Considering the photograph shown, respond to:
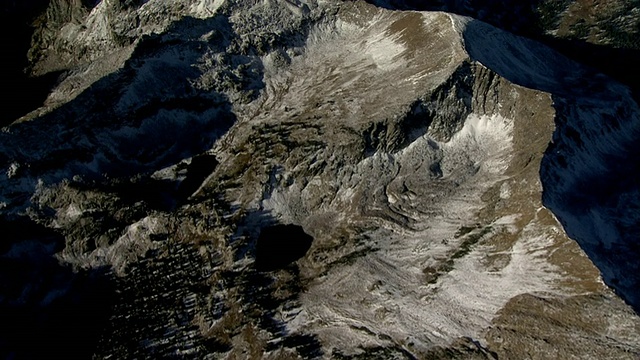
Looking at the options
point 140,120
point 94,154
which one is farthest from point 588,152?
point 94,154

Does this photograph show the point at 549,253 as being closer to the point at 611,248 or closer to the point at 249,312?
the point at 611,248

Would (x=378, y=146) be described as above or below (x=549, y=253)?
above

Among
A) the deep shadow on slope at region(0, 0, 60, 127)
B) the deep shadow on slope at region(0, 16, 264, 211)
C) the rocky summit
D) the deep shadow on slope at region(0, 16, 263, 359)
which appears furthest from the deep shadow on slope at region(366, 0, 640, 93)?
the deep shadow on slope at region(0, 0, 60, 127)

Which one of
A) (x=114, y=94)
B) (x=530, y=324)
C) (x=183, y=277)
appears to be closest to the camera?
(x=530, y=324)

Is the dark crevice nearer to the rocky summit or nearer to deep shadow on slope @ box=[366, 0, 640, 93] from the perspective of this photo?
the rocky summit

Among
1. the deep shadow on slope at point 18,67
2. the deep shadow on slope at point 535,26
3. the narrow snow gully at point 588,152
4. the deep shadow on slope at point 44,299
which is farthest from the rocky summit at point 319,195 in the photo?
the deep shadow on slope at point 535,26

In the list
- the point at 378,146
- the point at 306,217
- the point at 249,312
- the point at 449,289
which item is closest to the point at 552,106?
the point at 378,146
